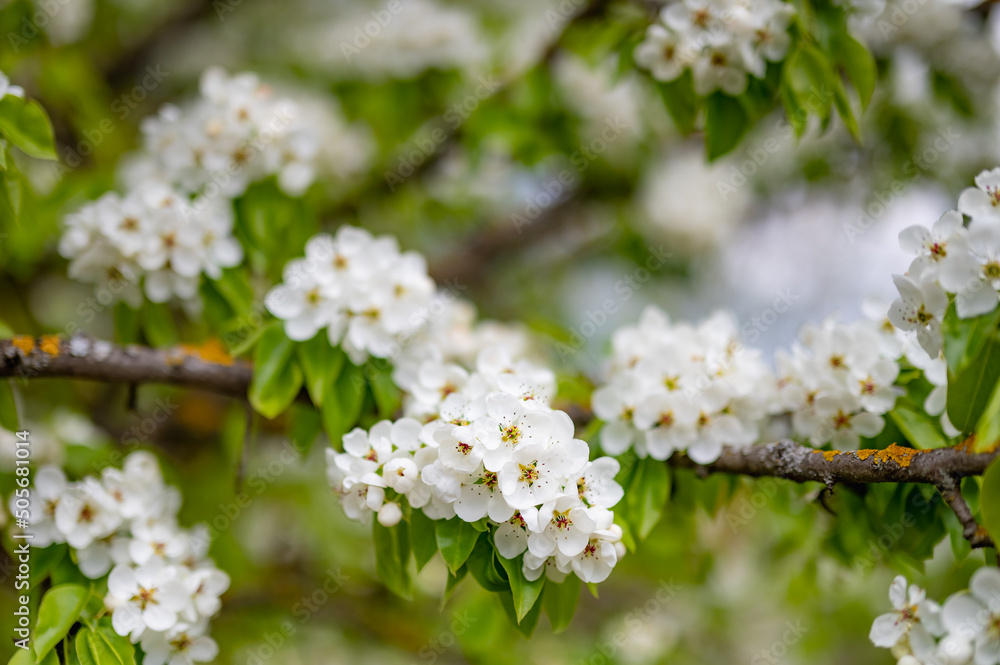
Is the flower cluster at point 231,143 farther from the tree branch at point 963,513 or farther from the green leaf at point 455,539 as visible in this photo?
the tree branch at point 963,513

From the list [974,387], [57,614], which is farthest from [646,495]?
[57,614]

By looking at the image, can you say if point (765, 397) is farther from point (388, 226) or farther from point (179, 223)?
point (388, 226)

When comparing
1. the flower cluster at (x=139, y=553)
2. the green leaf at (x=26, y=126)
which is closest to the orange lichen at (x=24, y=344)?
the flower cluster at (x=139, y=553)

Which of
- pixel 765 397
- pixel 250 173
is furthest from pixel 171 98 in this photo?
pixel 765 397

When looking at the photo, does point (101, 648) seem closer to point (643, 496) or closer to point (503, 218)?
point (643, 496)

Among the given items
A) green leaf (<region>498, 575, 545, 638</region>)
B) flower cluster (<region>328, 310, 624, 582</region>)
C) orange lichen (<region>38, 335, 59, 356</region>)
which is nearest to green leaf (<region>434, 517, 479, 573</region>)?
flower cluster (<region>328, 310, 624, 582</region>)

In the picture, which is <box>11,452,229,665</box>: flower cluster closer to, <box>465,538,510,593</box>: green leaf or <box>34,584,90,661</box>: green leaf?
<box>34,584,90,661</box>: green leaf
